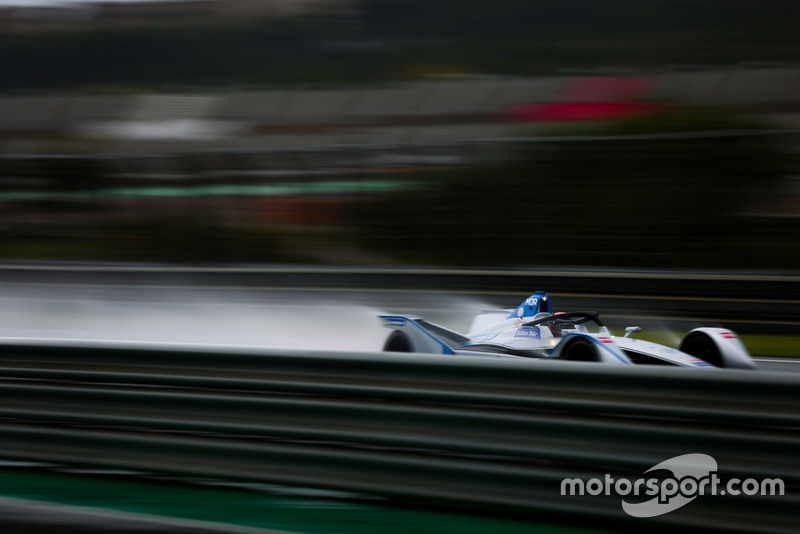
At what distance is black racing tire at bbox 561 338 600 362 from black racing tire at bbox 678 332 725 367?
0.94 metres

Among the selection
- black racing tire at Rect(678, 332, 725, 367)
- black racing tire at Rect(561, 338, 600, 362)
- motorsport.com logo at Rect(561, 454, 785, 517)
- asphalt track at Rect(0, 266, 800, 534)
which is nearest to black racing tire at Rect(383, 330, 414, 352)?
black racing tire at Rect(561, 338, 600, 362)

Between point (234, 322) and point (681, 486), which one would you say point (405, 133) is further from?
point (681, 486)

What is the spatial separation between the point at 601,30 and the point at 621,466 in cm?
1525

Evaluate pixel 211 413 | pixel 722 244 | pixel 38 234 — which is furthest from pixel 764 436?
pixel 38 234

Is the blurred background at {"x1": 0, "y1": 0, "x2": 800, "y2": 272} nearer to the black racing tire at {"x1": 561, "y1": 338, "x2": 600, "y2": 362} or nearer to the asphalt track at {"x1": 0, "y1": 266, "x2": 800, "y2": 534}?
the asphalt track at {"x1": 0, "y1": 266, "x2": 800, "y2": 534}

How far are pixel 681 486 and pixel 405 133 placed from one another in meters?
13.2

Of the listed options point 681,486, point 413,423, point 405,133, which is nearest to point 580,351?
point 413,423

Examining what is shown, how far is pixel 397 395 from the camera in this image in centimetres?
306

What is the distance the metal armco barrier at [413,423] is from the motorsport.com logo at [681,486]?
0.07 ft

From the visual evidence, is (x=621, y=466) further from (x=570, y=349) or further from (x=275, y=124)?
(x=275, y=124)

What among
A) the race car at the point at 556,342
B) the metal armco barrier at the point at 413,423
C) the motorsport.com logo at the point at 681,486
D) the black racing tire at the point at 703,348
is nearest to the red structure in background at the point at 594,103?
the race car at the point at 556,342

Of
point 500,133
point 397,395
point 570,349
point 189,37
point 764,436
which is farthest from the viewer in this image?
point 189,37

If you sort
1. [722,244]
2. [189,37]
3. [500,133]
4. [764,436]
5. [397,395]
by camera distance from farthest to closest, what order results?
[189,37]
[500,133]
[722,244]
[397,395]
[764,436]

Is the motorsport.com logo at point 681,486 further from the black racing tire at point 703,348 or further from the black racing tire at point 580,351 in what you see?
the black racing tire at point 703,348
